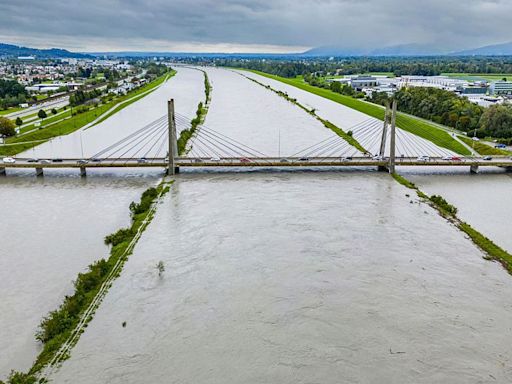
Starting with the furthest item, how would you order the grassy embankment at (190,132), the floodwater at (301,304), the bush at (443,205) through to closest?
the grassy embankment at (190,132)
the bush at (443,205)
the floodwater at (301,304)

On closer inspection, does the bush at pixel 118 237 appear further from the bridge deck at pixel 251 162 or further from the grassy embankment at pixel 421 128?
the grassy embankment at pixel 421 128

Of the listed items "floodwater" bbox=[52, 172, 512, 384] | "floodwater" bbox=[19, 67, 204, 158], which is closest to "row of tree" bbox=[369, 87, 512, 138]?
"floodwater" bbox=[52, 172, 512, 384]

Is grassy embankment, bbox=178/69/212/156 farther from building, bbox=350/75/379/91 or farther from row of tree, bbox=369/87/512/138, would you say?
building, bbox=350/75/379/91

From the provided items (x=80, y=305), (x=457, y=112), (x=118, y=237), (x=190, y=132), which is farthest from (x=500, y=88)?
(x=80, y=305)

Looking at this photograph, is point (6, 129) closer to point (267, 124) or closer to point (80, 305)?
point (267, 124)

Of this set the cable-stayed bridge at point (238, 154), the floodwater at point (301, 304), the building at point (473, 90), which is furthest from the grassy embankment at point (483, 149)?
the building at point (473, 90)

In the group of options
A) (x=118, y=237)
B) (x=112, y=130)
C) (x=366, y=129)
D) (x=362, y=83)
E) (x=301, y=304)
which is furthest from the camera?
(x=362, y=83)

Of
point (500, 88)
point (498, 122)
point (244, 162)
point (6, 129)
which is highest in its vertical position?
point (500, 88)
